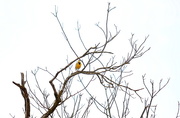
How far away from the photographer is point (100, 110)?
4.10 m

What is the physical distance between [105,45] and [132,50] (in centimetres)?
68

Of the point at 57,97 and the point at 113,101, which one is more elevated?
the point at 113,101

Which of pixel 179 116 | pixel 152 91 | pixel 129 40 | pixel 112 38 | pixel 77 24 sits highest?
pixel 77 24

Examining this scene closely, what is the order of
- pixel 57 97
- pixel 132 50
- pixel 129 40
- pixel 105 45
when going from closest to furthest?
pixel 57 97
pixel 105 45
pixel 132 50
pixel 129 40

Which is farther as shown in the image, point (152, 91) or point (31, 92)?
point (31, 92)

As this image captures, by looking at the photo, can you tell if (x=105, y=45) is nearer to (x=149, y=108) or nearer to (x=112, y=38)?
(x=112, y=38)

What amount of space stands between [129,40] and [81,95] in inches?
56.5

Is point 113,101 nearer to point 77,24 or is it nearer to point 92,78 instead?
point 92,78

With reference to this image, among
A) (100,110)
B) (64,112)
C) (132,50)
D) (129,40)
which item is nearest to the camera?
(132,50)

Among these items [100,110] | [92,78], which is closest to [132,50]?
[92,78]

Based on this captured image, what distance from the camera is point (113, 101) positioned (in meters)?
4.14

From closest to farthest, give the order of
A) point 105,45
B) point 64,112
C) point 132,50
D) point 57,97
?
point 57,97, point 105,45, point 132,50, point 64,112

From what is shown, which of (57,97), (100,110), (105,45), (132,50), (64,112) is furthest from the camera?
(64,112)

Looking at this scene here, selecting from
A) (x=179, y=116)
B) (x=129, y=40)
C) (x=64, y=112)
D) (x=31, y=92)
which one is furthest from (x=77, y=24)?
(x=179, y=116)
